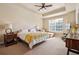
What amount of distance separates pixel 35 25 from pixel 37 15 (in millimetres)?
207

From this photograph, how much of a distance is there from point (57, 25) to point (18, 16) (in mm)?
790

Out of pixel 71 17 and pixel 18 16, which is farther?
pixel 18 16

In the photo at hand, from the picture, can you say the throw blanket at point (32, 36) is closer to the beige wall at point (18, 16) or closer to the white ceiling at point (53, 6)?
the beige wall at point (18, 16)

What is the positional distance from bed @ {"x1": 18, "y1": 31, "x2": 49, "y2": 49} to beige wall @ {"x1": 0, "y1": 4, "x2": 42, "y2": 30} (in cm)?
16

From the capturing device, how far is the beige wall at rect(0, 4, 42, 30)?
206 cm

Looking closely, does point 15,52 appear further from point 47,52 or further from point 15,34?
point 47,52

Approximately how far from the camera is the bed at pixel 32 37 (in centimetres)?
212

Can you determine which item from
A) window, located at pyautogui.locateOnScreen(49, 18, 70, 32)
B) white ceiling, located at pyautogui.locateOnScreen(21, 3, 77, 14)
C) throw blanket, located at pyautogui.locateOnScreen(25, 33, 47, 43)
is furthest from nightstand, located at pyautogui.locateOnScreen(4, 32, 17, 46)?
window, located at pyautogui.locateOnScreen(49, 18, 70, 32)

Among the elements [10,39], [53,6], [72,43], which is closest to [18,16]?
[10,39]

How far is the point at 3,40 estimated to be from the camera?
2.08 metres

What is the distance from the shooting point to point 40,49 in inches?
82.9

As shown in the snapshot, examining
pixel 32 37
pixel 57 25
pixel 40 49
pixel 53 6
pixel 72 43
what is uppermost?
pixel 53 6

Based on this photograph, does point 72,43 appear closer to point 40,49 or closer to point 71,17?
point 71,17
